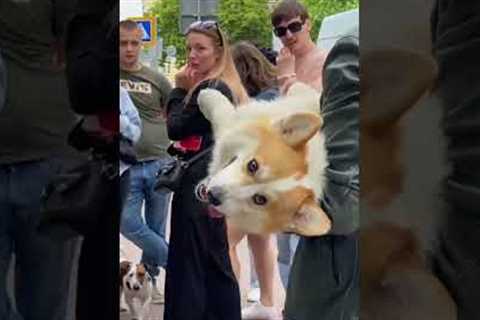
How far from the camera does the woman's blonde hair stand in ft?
8.21

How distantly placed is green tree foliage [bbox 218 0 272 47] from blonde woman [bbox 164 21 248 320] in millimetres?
33

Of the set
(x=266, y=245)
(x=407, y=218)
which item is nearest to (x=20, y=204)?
(x=266, y=245)

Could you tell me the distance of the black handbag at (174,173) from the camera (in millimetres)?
2580

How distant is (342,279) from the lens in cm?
244

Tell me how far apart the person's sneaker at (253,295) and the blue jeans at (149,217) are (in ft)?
0.91

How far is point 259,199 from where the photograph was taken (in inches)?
95.2

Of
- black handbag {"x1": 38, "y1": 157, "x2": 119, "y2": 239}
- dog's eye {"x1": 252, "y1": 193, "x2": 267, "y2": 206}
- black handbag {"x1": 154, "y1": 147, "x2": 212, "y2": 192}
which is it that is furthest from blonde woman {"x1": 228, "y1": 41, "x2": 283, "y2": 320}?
black handbag {"x1": 38, "y1": 157, "x2": 119, "y2": 239}

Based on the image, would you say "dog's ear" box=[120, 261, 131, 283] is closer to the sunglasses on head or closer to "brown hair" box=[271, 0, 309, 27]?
the sunglasses on head

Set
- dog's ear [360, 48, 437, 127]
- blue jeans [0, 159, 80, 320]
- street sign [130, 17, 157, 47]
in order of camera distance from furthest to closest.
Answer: blue jeans [0, 159, 80, 320] < street sign [130, 17, 157, 47] < dog's ear [360, 48, 437, 127]

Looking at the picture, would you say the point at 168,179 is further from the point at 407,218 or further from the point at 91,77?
the point at 407,218

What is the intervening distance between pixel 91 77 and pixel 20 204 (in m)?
0.50

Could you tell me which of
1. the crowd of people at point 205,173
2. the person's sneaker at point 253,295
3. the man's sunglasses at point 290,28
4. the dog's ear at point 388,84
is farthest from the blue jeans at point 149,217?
the dog's ear at point 388,84

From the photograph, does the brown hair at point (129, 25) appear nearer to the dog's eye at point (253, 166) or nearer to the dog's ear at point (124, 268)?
the dog's eye at point (253, 166)

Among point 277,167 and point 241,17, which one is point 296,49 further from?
point 277,167
